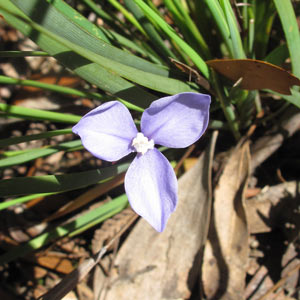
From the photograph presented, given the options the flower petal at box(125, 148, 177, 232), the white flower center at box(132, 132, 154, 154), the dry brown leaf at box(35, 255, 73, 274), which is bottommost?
the dry brown leaf at box(35, 255, 73, 274)

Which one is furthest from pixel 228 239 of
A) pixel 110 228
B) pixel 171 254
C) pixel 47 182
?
pixel 47 182

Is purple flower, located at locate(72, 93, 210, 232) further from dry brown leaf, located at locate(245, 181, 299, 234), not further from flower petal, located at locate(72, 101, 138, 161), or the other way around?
dry brown leaf, located at locate(245, 181, 299, 234)

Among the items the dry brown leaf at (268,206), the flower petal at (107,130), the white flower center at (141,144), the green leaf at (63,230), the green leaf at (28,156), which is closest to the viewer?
the flower petal at (107,130)

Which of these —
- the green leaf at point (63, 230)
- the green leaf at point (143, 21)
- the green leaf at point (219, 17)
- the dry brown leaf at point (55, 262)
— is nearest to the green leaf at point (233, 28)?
the green leaf at point (219, 17)

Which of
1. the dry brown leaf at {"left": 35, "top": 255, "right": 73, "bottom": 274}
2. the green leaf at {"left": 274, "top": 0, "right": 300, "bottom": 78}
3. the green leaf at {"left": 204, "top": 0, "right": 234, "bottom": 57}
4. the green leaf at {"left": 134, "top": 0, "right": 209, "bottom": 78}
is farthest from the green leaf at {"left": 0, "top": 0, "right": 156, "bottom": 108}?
the dry brown leaf at {"left": 35, "top": 255, "right": 73, "bottom": 274}

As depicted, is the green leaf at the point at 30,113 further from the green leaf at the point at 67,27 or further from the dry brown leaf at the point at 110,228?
the dry brown leaf at the point at 110,228

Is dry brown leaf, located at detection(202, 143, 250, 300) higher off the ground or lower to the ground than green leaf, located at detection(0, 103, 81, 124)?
lower
